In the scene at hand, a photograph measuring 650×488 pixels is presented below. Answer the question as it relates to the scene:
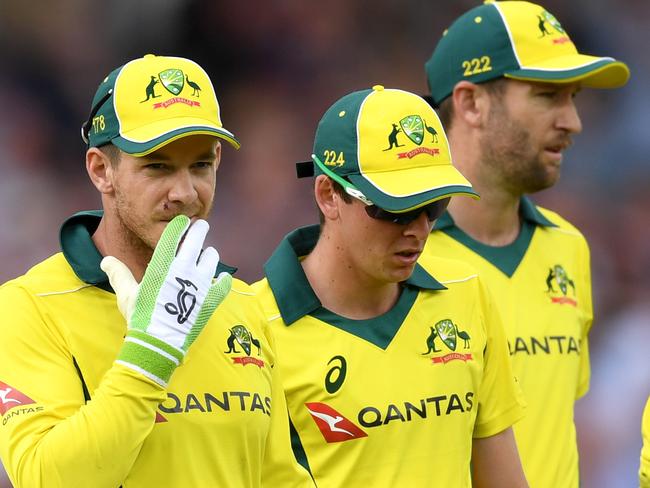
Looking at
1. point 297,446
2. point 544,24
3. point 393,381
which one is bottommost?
point 297,446

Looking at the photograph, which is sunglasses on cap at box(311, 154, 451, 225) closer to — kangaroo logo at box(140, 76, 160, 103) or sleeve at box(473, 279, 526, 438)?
sleeve at box(473, 279, 526, 438)

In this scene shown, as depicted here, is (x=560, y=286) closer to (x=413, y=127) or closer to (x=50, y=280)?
(x=413, y=127)

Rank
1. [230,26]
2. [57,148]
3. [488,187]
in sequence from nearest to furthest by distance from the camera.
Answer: [488,187] < [57,148] < [230,26]

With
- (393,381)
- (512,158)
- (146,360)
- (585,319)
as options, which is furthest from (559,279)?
(146,360)

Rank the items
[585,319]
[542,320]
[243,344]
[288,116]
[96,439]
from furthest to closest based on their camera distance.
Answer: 1. [288,116]
2. [585,319]
3. [542,320]
4. [243,344]
5. [96,439]

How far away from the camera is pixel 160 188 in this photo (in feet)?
9.34

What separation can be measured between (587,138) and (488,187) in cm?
370

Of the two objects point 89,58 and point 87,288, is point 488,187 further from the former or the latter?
point 89,58

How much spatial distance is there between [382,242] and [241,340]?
0.57 m

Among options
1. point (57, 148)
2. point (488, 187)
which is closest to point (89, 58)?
point (57, 148)

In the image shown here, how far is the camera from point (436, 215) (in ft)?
11.3

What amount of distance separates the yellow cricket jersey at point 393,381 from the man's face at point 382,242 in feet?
0.55

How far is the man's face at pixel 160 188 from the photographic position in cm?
285

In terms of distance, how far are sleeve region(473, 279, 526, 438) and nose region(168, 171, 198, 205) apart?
115 cm
